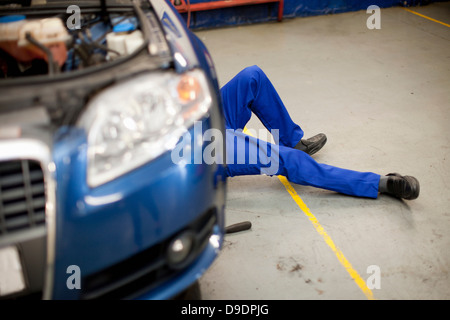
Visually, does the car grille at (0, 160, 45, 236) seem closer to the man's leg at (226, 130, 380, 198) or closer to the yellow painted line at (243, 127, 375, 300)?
the man's leg at (226, 130, 380, 198)

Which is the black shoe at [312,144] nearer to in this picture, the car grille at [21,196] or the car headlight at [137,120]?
the car headlight at [137,120]

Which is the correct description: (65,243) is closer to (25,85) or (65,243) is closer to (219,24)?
(25,85)

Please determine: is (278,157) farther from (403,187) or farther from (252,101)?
(403,187)

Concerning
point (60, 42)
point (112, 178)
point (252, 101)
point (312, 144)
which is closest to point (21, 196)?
point (112, 178)

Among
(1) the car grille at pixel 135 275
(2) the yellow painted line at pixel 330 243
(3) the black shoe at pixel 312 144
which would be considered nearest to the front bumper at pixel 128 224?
(1) the car grille at pixel 135 275

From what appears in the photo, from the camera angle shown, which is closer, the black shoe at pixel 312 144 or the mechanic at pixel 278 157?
the mechanic at pixel 278 157

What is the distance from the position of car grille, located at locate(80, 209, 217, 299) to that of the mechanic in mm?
925

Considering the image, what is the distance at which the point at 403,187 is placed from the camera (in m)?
2.25

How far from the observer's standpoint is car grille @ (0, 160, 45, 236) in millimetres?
1053

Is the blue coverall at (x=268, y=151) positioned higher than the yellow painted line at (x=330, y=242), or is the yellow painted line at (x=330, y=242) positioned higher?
the blue coverall at (x=268, y=151)

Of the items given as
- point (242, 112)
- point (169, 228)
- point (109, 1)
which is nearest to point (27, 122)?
point (169, 228)

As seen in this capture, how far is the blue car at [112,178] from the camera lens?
1067mm

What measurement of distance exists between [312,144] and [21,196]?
203cm
